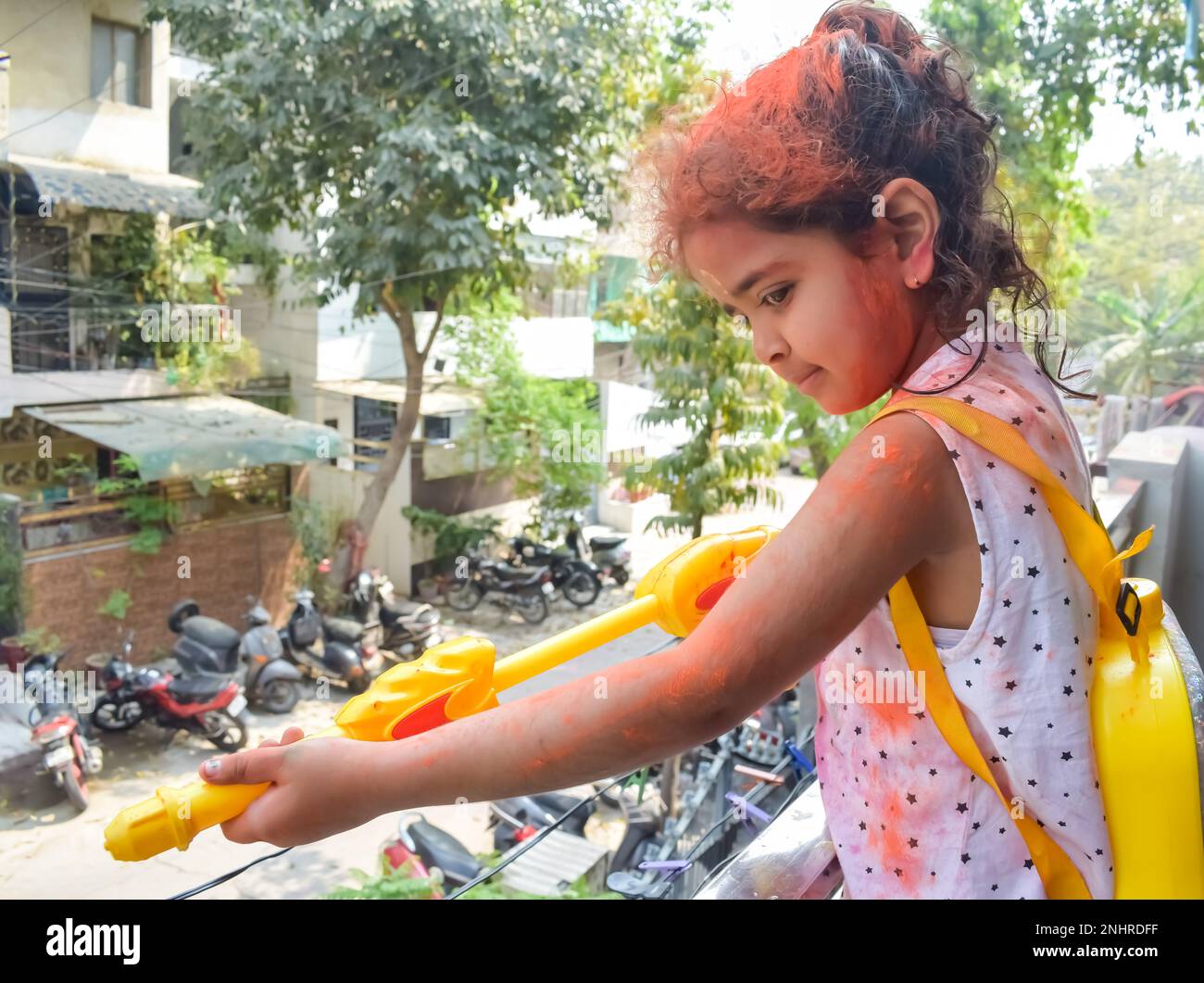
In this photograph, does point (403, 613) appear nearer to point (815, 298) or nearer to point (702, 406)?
point (702, 406)

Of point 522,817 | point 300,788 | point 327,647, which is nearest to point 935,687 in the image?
point 300,788

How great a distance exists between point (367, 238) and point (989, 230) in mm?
3302

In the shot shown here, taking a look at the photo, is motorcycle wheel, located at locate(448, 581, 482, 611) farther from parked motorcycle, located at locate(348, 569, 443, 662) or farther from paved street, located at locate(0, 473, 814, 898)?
paved street, located at locate(0, 473, 814, 898)

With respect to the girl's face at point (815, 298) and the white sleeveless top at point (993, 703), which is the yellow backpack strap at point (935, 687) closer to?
the white sleeveless top at point (993, 703)

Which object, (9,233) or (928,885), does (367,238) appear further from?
(928,885)

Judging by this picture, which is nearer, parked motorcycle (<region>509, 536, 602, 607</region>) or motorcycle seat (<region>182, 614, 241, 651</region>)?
motorcycle seat (<region>182, 614, 241, 651</region>)

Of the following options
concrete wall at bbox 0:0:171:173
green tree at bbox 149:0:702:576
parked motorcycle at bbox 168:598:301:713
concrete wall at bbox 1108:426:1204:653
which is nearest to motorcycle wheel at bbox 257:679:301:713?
parked motorcycle at bbox 168:598:301:713

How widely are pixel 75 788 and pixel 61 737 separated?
5.7 inches

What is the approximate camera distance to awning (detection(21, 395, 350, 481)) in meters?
3.11

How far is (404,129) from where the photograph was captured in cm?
321

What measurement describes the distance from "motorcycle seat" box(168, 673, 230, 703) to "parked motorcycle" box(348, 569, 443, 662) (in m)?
0.87

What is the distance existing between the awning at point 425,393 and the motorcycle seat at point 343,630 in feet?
3.14

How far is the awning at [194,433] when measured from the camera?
10.2ft


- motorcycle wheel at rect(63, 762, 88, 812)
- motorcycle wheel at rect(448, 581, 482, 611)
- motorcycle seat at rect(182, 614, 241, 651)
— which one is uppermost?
motorcycle seat at rect(182, 614, 241, 651)
